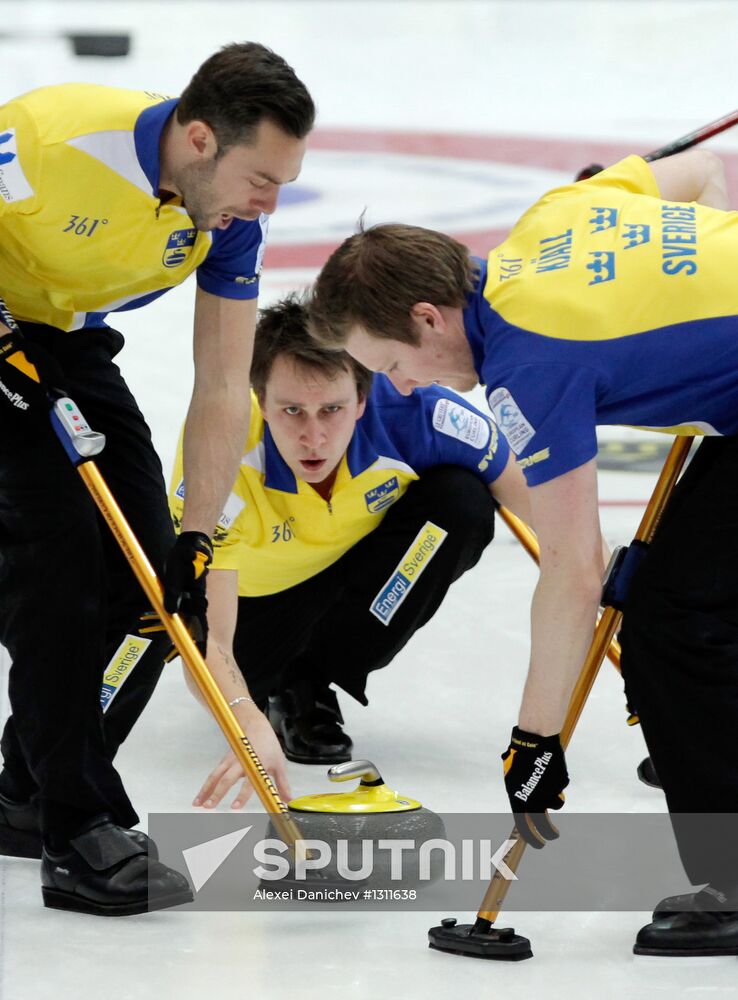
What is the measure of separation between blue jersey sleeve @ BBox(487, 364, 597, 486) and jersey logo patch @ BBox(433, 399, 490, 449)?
44.7 inches

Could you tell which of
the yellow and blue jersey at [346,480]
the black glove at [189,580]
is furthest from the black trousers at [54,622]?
the yellow and blue jersey at [346,480]

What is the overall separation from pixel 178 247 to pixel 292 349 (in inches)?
18.8

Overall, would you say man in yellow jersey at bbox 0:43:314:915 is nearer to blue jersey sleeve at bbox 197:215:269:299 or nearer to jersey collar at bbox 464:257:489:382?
blue jersey sleeve at bbox 197:215:269:299

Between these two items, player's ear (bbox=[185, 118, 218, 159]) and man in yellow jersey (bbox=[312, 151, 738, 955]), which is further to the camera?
player's ear (bbox=[185, 118, 218, 159])

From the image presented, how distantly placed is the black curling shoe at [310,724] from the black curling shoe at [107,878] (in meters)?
0.79

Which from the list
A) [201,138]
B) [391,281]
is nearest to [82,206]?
[201,138]

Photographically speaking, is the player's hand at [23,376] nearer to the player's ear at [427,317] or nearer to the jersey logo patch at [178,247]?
the jersey logo patch at [178,247]

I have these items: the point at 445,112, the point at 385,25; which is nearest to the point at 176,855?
the point at 445,112

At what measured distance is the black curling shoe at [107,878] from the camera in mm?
2758

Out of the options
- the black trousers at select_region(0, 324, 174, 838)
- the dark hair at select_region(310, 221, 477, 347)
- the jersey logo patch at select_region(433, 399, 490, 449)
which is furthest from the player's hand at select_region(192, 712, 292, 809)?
the jersey logo patch at select_region(433, 399, 490, 449)

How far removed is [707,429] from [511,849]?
73 centimetres

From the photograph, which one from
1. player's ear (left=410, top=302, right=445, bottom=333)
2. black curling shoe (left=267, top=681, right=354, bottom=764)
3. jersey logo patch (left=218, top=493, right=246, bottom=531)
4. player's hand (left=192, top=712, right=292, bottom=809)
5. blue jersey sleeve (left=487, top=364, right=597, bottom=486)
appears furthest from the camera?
black curling shoe (left=267, top=681, right=354, bottom=764)

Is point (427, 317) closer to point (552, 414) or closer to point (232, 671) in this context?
point (552, 414)

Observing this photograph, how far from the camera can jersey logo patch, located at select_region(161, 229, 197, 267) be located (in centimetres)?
292
